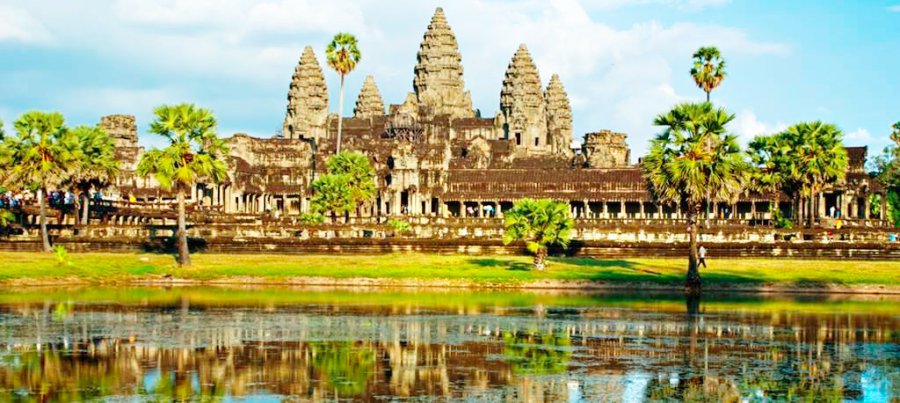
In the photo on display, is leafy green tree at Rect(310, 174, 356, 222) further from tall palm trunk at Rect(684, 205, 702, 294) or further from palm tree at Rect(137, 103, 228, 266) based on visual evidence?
tall palm trunk at Rect(684, 205, 702, 294)

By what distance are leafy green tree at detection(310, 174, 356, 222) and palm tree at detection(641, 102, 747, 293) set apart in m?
41.5

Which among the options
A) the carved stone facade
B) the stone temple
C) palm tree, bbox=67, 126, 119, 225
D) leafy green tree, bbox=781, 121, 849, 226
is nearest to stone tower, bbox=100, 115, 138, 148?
the stone temple

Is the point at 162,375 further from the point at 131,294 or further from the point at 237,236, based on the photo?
the point at 237,236

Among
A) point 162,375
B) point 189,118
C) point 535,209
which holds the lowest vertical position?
point 162,375

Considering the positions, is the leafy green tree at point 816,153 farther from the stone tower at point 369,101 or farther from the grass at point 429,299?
the stone tower at point 369,101

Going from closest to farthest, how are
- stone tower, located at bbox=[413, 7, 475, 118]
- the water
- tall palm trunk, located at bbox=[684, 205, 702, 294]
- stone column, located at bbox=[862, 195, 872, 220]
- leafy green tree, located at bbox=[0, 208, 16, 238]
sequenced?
the water, tall palm trunk, located at bbox=[684, 205, 702, 294], leafy green tree, located at bbox=[0, 208, 16, 238], stone column, located at bbox=[862, 195, 872, 220], stone tower, located at bbox=[413, 7, 475, 118]

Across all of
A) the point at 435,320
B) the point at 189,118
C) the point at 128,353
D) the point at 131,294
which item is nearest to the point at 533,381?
the point at 128,353

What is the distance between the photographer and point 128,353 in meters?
30.1

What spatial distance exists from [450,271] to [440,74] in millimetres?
103656

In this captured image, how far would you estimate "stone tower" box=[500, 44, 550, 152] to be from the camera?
16175cm

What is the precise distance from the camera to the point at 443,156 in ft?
405

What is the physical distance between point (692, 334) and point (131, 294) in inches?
914

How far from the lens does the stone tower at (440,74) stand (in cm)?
15912

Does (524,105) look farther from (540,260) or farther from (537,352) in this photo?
(537,352)
